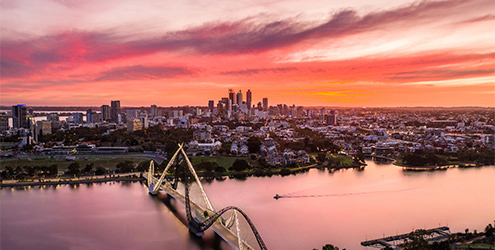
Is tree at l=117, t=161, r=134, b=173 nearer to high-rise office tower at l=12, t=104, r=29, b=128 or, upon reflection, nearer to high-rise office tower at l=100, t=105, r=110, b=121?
high-rise office tower at l=12, t=104, r=29, b=128

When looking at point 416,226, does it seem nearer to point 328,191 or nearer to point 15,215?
point 328,191

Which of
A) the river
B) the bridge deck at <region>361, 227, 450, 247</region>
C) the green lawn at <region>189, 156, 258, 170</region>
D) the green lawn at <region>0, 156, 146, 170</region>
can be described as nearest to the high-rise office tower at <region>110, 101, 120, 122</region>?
the green lawn at <region>0, 156, 146, 170</region>

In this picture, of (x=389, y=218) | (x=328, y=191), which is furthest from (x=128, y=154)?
(x=389, y=218)

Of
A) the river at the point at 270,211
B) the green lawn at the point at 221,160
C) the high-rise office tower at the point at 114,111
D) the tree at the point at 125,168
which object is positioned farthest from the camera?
the high-rise office tower at the point at 114,111

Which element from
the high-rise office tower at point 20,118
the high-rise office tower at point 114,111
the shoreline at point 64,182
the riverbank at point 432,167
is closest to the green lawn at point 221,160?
the shoreline at point 64,182

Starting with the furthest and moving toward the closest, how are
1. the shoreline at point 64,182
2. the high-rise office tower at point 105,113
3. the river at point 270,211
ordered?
the high-rise office tower at point 105,113 → the shoreline at point 64,182 → the river at point 270,211

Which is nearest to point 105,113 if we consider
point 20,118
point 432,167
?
point 20,118

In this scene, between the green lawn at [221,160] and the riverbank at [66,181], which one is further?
the green lawn at [221,160]

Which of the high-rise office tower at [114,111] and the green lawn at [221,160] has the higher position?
the high-rise office tower at [114,111]

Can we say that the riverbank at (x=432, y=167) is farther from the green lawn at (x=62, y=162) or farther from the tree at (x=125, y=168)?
the green lawn at (x=62, y=162)
